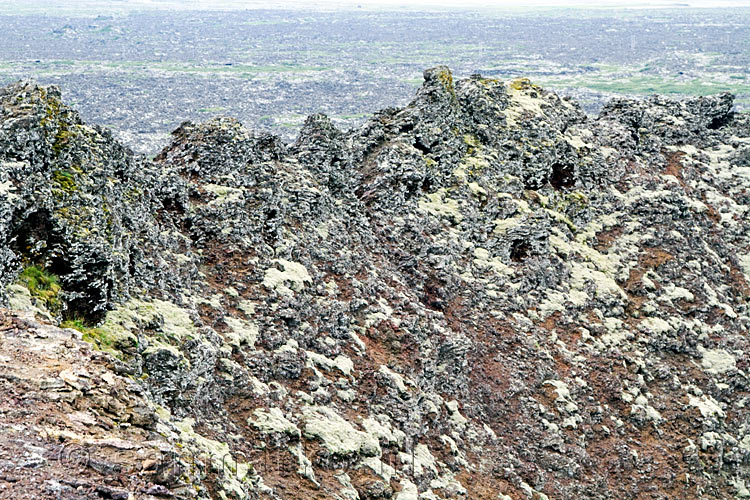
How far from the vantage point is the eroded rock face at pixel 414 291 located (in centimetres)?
2583

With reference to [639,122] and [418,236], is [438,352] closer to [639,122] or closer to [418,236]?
[418,236]

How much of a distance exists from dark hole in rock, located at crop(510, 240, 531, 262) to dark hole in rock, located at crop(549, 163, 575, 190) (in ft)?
23.0

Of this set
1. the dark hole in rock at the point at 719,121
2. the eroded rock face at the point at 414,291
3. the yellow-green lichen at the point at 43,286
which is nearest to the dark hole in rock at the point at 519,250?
the eroded rock face at the point at 414,291

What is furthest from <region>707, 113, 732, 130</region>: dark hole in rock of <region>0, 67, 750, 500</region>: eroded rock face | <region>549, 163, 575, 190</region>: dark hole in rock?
<region>549, 163, 575, 190</region>: dark hole in rock

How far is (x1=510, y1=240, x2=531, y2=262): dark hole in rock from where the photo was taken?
44.7 metres

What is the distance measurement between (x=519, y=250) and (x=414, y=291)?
8.04 m

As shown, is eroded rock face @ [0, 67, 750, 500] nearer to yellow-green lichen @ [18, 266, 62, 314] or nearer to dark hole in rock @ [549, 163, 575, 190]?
dark hole in rock @ [549, 163, 575, 190]

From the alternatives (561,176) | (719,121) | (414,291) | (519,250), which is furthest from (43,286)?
(719,121)

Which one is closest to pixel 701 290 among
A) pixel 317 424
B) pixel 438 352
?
pixel 438 352

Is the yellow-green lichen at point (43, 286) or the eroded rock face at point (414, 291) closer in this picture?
the yellow-green lichen at point (43, 286)

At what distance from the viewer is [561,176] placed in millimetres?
A: 50875

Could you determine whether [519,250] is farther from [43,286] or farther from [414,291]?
[43,286]

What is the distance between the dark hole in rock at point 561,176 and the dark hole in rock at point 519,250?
7.01 metres

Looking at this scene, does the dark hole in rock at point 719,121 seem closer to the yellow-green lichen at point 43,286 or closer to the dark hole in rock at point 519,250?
the dark hole in rock at point 519,250
